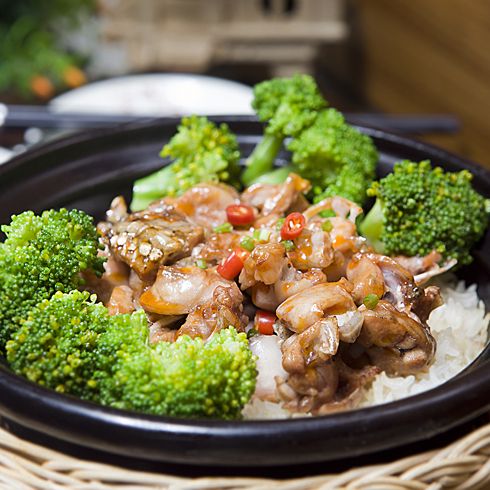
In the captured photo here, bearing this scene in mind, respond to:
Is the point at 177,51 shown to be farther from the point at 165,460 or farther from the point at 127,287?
the point at 165,460

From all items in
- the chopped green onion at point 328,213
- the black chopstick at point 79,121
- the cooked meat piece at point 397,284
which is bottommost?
the black chopstick at point 79,121

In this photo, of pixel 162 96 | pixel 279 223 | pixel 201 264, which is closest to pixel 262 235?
pixel 279 223

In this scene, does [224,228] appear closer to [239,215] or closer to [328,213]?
[239,215]

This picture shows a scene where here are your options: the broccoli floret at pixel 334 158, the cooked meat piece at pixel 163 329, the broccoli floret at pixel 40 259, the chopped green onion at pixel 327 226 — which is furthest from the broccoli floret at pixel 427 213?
the broccoli floret at pixel 40 259

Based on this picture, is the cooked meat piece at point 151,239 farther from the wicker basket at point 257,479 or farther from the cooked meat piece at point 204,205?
the wicker basket at point 257,479

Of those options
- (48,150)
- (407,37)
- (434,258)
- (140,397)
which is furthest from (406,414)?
(407,37)

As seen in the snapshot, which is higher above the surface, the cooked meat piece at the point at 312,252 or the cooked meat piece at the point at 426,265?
the cooked meat piece at the point at 312,252
